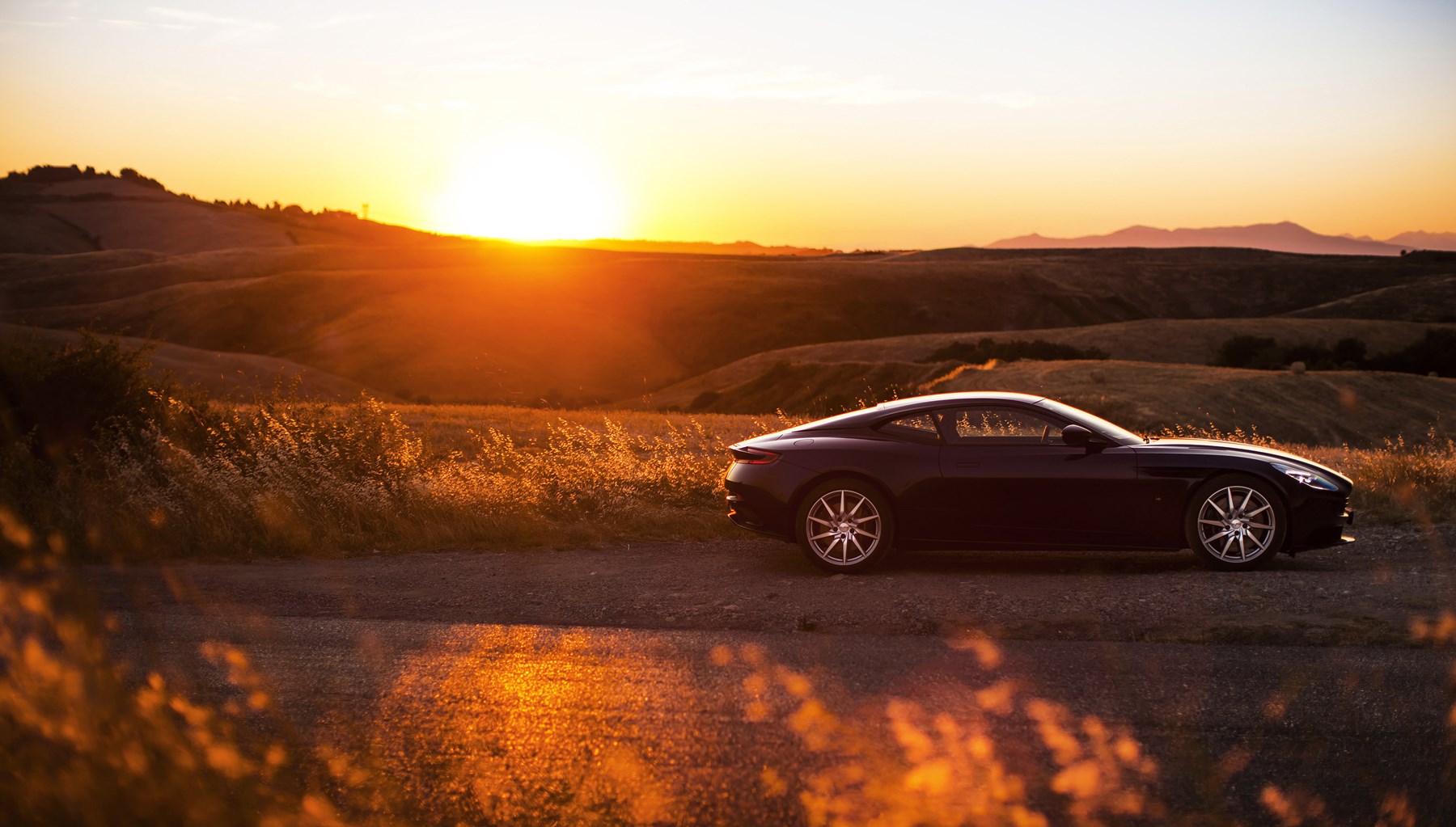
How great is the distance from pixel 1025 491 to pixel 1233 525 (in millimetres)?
1614

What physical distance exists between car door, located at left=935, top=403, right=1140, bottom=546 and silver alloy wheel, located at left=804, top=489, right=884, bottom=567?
576 mm

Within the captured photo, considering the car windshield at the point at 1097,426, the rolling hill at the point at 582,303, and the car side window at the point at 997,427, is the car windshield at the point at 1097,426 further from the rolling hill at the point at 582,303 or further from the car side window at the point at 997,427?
the rolling hill at the point at 582,303

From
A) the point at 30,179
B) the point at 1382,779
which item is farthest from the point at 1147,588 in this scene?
the point at 30,179

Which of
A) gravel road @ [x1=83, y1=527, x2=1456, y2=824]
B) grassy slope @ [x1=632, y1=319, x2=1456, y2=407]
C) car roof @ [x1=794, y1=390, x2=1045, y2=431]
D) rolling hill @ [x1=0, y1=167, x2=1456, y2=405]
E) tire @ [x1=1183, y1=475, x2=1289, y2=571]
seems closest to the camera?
gravel road @ [x1=83, y1=527, x2=1456, y2=824]

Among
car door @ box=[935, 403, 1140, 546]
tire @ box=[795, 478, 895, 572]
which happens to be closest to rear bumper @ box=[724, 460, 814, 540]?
tire @ box=[795, 478, 895, 572]

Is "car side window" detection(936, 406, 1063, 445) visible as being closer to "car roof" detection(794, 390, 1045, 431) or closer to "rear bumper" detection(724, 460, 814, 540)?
"car roof" detection(794, 390, 1045, 431)

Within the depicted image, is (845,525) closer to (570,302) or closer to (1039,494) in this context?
(1039,494)

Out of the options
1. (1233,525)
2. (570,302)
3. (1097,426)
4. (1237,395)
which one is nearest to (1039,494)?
(1097,426)

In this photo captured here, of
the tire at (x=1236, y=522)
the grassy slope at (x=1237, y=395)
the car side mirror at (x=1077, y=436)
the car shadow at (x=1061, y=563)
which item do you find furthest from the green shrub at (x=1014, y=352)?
the car side mirror at (x=1077, y=436)

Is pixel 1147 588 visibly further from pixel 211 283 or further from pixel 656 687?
pixel 211 283

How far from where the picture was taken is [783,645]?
6469 mm

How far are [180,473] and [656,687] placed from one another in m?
7.92

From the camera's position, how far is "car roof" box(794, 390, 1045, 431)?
875 cm

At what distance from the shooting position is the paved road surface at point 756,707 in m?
4.25
